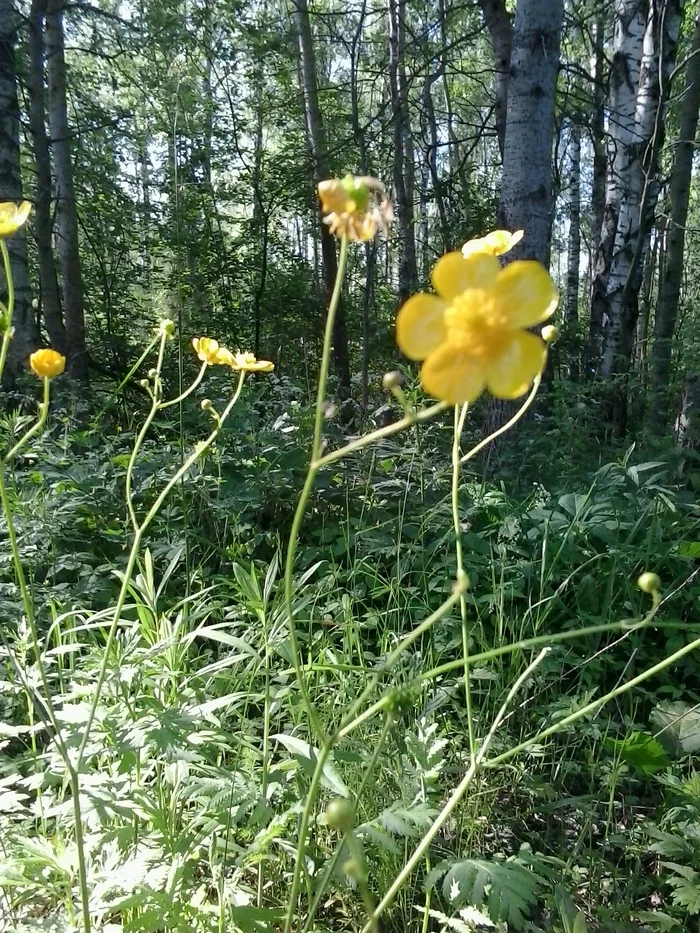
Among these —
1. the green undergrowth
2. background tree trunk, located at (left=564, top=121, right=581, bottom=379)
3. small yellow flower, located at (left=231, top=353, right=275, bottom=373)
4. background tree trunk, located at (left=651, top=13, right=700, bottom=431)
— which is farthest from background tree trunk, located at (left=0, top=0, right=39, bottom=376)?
background tree trunk, located at (left=564, top=121, right=581, bottom=379)

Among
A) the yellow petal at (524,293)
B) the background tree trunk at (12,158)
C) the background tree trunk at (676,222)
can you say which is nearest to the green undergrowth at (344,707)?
the yellow petal at (524,293)

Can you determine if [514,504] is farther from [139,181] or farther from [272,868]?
[139,181]

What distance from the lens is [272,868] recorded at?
1.23 metres

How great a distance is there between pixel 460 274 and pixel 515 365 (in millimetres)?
119

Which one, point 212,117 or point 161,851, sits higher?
point 212,117

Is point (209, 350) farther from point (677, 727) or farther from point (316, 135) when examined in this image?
point (316, 135)

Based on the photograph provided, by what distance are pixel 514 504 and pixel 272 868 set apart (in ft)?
4.12

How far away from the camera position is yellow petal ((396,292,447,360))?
0.65 m

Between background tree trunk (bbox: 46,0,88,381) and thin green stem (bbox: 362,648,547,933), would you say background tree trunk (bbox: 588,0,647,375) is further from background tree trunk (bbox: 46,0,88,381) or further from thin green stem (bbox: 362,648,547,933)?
thin green stem (bbox: 362,648,547,933)

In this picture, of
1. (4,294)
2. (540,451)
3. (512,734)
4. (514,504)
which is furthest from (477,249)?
(4,294)

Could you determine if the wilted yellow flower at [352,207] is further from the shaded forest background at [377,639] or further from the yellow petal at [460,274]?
the shaded forest background at [377,639]

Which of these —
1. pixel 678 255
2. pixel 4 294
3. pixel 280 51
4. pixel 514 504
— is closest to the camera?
pixel 514 504

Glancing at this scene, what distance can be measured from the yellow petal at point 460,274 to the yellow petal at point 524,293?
0.07 feet

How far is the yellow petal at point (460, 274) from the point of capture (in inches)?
27.5
